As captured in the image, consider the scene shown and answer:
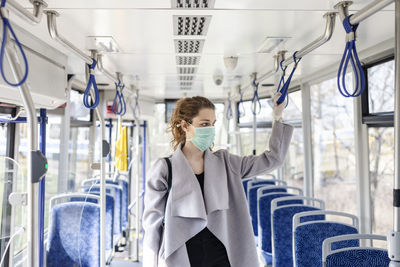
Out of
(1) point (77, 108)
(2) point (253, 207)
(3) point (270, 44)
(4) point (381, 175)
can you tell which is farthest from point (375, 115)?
(1) point (77, 108)

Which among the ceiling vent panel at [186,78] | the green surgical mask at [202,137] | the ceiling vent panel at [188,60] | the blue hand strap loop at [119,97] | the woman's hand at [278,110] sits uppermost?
the ceiling vent panel at [186,78]

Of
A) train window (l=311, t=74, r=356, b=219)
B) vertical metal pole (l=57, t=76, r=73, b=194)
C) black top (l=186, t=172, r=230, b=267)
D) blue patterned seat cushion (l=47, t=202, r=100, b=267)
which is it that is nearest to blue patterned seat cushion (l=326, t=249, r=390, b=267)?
black top (l=186, t=172, r=230, b=267)

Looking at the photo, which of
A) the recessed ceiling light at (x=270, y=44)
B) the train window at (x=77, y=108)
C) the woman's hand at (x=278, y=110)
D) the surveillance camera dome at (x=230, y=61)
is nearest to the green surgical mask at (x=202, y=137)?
the woman's hand at (x=278, y=110)

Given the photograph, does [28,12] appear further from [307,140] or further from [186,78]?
[307,140]

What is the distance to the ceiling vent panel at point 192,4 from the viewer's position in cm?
162

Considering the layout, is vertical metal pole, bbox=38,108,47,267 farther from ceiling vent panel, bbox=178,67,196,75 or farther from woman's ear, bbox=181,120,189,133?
ceiling vent panel, bbox=178,67,196,75

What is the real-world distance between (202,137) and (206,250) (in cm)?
55

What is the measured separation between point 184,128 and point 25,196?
2.64 feet

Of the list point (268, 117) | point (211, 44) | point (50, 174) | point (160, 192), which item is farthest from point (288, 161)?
point (160, 192)

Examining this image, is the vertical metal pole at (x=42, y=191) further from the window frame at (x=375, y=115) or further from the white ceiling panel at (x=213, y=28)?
the window frame at (x=375, y=115)

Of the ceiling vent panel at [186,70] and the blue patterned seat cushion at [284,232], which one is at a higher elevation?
the ceiling vent panel at [186,70]

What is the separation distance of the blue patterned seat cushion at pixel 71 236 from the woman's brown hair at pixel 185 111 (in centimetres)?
128

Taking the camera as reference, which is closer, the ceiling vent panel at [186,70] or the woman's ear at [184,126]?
the woman's ear at [184,126]

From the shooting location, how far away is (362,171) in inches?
117
